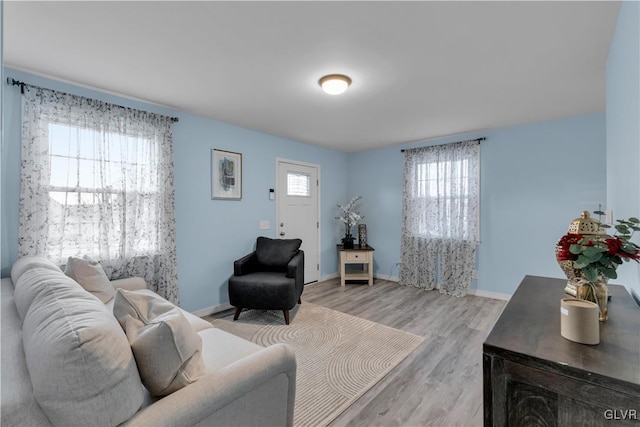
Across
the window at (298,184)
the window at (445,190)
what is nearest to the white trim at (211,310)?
the window at (298,184)

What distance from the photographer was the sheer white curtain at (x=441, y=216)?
393 centimetres

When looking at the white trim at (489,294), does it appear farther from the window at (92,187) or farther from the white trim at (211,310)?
the window at (92,187)

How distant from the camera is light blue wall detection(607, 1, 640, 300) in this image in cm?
125

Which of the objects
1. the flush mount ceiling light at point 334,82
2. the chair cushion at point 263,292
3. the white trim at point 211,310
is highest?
the flush mount ceiling light at point 334,82

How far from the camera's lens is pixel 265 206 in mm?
3982

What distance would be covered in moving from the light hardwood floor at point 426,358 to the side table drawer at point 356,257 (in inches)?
20.2

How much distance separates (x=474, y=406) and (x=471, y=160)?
10.4 feet

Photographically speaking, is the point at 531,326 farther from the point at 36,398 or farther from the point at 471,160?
the point at 471,160

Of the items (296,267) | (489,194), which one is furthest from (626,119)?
(296,267)

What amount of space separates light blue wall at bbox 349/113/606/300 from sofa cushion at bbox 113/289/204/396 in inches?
156

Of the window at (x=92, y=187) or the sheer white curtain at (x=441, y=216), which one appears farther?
the sheer white curtain at (x=441, y=216)

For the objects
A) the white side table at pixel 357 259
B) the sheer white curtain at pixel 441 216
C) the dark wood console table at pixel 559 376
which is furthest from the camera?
the white side table at pixel 357 259

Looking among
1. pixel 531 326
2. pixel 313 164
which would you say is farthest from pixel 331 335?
pixel 313 164

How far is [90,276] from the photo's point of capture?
84.6 inches
